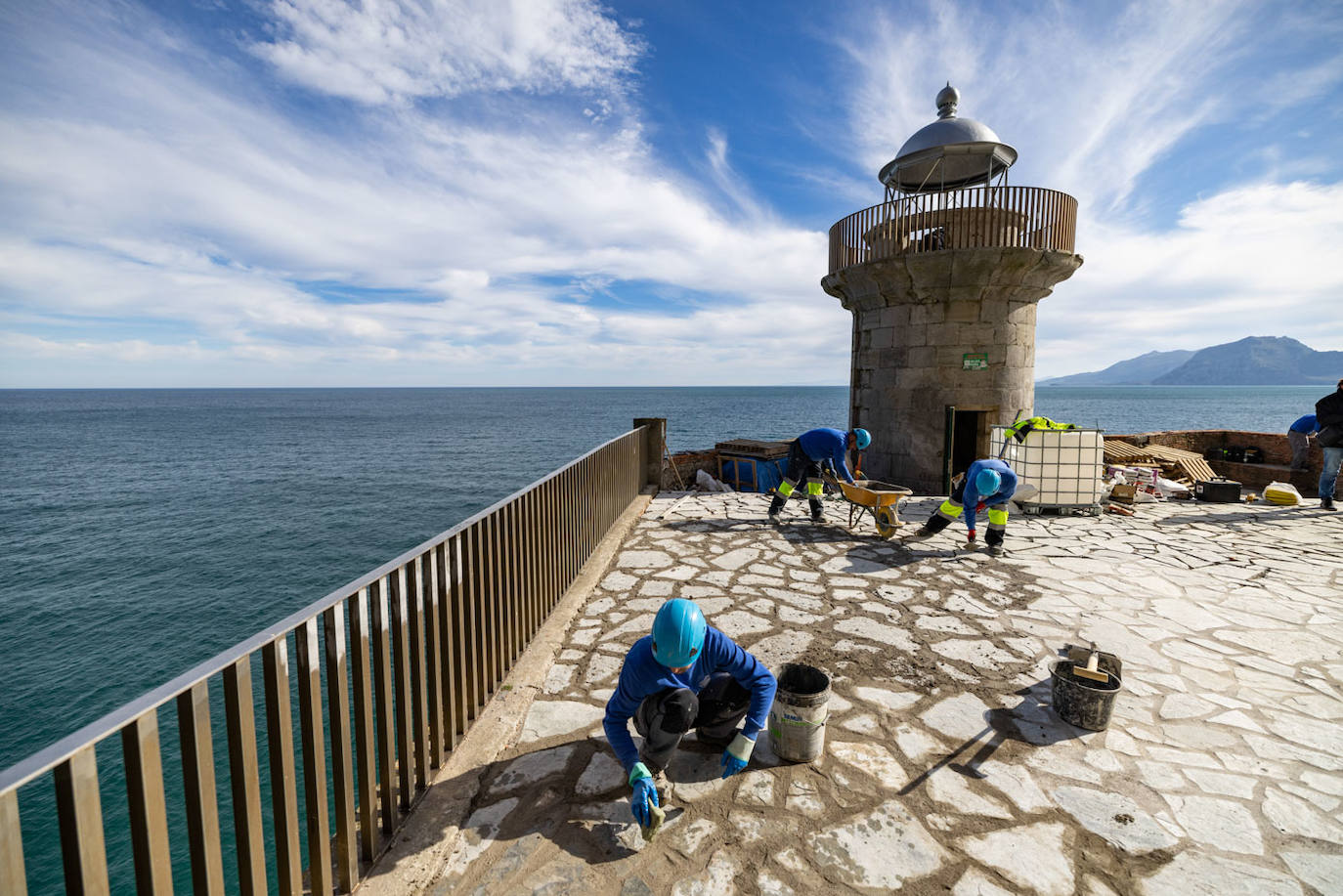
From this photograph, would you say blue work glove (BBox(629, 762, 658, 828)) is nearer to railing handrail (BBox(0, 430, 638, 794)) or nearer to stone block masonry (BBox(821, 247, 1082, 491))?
railing handrail (BBox(0, 430, 638, 794))

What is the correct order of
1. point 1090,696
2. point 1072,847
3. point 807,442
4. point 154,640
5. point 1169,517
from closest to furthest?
point 1072,847
point 1090,696
point 807,442
point 1169,517
point 154,640

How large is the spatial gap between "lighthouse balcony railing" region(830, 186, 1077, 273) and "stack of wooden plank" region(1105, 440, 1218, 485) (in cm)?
826

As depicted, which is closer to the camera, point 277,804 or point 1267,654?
point 277,804

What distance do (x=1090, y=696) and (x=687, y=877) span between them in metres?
2.73

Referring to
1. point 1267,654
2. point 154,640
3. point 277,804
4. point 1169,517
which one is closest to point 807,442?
point 1267,654

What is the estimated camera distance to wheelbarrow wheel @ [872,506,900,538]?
309 inches

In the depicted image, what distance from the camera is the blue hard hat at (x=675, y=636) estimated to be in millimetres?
2740

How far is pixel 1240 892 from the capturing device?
2545 millimetres

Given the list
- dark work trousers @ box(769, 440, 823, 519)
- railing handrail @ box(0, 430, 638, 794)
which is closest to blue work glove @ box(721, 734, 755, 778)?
railing handrail @ box(0, 430, 638, 794)

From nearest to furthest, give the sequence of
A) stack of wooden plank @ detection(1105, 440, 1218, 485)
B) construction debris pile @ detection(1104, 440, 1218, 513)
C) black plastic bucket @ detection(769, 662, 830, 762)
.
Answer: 1. black plastic bucket @ detection(769, 662, 830, 762)
2. construction debris pile @ detection(1104, 440, 1218, 513)
3. stack of wooden plank @ detection(1105, 440, 1218, 485)

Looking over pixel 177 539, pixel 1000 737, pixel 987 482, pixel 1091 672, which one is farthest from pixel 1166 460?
pixel 177 539

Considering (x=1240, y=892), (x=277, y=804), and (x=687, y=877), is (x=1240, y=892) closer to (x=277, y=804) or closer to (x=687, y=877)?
(x=687, y=877)

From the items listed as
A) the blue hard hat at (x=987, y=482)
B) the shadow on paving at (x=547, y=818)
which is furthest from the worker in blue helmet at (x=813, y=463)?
the shadow on paving at (x=547, y=818)

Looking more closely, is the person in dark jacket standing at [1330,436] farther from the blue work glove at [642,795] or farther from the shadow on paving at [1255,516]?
the blue work glove at [642,795]
